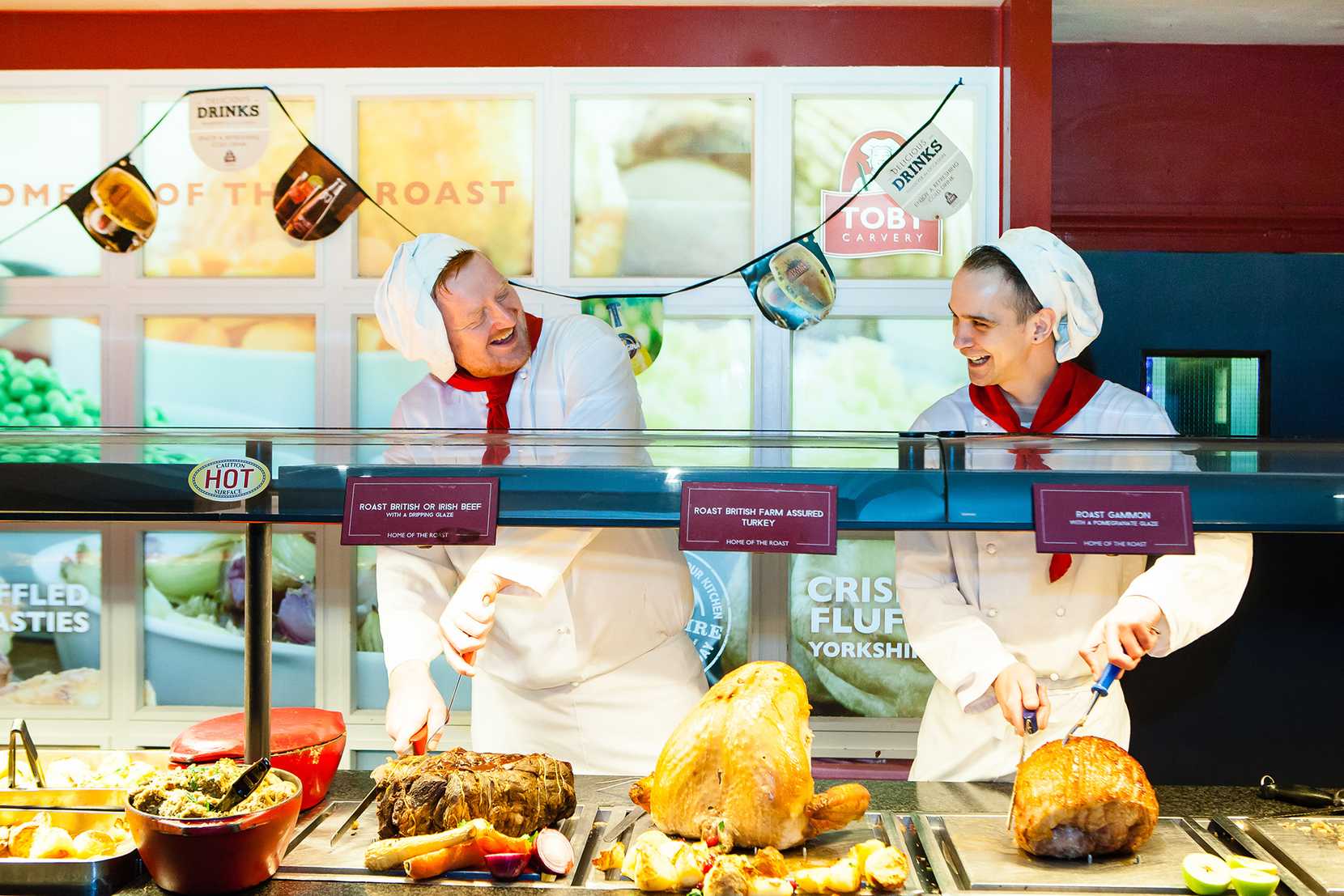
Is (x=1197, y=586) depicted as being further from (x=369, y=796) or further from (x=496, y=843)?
(x=369, y=796)

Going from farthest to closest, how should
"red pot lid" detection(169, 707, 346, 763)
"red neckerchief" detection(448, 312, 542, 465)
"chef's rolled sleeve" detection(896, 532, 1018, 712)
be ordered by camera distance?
"red neckerchief" detection(448, 312, 542, 465) → "chef's rolled sleeve" detection(896, 532, 1018, 712) → "red pot lid" detection(169, 707, 346, 763)

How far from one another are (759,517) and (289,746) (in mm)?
824

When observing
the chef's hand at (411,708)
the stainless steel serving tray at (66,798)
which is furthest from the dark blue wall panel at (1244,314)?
the stainless steel serving tray at (66,798)

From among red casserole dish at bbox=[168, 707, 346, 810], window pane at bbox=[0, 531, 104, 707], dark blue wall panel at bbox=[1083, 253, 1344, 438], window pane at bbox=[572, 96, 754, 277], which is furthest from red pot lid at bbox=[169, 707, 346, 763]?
dark blue wall panel at bbox=[1083, 253, 1344, 438]

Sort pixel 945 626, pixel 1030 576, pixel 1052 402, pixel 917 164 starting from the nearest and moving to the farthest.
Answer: pixel 945 626, pixel 1030 576, pixel 1052 402, pixel 917 164

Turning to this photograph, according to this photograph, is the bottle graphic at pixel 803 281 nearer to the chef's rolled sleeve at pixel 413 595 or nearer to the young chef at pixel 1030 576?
the young chef at pixel 1030 576

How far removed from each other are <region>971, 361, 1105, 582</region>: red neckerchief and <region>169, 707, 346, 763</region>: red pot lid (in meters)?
1.38

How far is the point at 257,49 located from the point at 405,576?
2445mm

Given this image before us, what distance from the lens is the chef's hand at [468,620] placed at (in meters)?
1.71

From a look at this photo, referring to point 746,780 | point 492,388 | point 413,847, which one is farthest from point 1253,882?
point 492,388

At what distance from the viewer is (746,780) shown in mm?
1421

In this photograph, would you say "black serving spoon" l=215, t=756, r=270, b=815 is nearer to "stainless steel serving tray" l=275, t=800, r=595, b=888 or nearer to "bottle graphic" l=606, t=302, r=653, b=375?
"stainless steel serving tray" l=275, t=800, r=595, b=888

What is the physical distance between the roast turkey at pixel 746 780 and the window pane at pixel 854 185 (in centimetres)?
245

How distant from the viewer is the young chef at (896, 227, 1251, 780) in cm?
171
